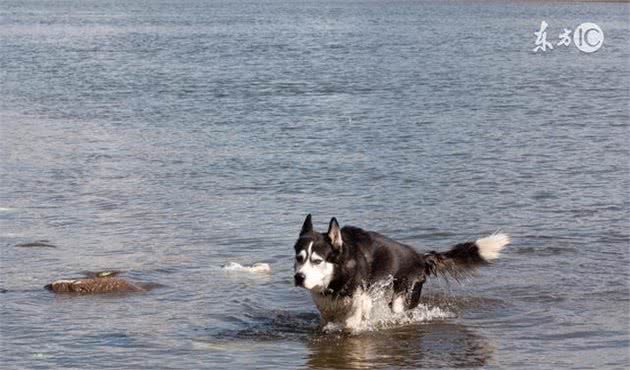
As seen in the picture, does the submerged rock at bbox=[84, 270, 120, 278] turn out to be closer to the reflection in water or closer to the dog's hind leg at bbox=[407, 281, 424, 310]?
the reflection in water

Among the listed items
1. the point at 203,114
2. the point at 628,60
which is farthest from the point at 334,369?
the point at 628,60

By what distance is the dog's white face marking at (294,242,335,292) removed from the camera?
923cm

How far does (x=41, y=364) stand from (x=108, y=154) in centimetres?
1166

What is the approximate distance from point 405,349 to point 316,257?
967 millimetres

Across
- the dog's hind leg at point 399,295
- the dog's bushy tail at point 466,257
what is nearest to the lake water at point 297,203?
the dog's hind leg at point 399,295

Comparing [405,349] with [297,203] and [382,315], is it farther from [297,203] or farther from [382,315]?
[297,203]

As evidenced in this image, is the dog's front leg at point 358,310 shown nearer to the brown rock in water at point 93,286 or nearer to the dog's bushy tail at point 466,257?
the dog's bushy tail at point 466,257

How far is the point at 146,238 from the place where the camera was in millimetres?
13492

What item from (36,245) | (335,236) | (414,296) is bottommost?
(414,296)

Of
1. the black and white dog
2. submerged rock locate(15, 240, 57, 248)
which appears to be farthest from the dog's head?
submerged rock locate(15, 240, 57, 248)

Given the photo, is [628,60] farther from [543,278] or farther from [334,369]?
[334,369]

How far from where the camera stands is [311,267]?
9.27 m

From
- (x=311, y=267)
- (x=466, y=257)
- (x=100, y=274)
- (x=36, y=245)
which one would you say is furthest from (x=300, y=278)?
(x=36, y=245)

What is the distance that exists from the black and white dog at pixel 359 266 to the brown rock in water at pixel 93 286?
2114 millimetres
